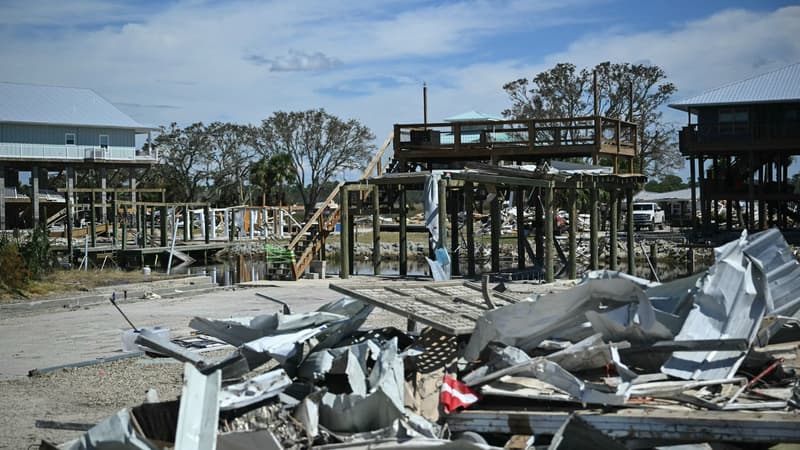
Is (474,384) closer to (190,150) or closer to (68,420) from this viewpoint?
(68,420)

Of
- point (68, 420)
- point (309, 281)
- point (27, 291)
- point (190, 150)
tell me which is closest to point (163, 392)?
point (68, 420)

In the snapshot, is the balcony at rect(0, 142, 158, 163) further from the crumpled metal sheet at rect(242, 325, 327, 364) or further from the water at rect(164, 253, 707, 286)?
the crumpled metal sheet at rect(242, 325, 327, 364)

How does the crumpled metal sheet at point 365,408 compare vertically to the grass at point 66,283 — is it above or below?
above

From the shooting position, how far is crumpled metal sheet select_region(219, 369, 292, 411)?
6.83 m

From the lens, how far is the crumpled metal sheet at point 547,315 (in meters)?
A: 7.86

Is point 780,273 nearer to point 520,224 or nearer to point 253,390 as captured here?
point 253,390

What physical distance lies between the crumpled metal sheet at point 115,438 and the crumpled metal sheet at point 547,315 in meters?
3.05

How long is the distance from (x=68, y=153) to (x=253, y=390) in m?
52.7

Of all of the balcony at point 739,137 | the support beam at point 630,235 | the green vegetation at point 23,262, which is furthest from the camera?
the balcony at point 739,137

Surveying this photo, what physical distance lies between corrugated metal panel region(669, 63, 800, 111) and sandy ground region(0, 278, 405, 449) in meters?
26.5

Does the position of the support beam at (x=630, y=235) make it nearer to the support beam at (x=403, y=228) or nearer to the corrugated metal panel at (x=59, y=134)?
the support beam at (x=403, y=228)

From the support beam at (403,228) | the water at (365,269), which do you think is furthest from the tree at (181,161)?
the support beam at (403,228)

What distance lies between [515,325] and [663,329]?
1254mm

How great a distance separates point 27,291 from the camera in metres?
21.0
